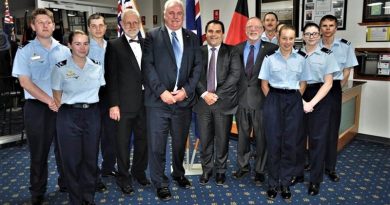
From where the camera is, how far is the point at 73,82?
87.1 inches

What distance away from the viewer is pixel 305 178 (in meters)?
3.14


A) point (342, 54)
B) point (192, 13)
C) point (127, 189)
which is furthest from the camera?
point (192, 13)

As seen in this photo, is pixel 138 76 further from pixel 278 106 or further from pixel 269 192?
pixel 269 192

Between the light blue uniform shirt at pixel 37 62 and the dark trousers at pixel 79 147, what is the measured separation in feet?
1.26

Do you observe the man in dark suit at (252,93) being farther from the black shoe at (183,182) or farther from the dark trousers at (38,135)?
the dark trousers at (38,135)

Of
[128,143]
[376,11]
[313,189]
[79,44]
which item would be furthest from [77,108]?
[376,11]

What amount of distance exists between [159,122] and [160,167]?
0.41 meters

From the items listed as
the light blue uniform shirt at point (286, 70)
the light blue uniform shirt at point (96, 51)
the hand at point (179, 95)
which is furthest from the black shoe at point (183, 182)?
the light blue uniform shirt at point (96, 51)

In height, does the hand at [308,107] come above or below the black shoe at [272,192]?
above

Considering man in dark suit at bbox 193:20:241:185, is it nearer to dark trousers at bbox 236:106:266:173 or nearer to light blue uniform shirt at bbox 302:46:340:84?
dark trousers at bbox 236:106:266:173

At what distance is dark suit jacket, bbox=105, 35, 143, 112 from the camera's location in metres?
2.51

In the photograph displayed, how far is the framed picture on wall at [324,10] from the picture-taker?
13.9ft

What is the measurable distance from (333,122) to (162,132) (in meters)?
1.63

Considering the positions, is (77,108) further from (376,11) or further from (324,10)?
(376,11)
